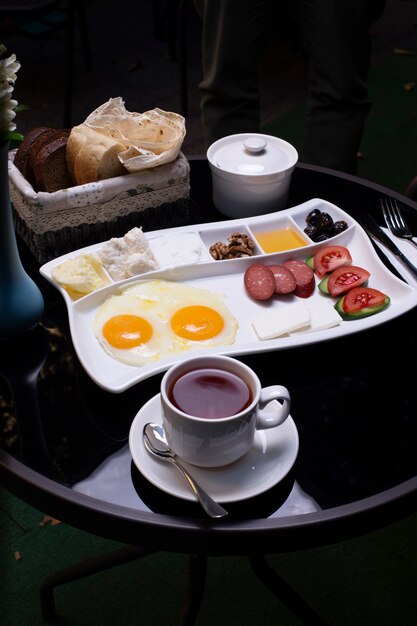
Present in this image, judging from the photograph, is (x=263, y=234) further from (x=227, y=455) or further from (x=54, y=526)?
(x=54, y=526)

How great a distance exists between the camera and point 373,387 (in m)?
1.21

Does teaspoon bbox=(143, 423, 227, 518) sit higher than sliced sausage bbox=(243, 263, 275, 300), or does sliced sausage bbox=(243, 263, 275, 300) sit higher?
teaspoon bbox=(143, 423, 227, 518)

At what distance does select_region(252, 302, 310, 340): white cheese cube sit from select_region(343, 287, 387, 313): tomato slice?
85mm

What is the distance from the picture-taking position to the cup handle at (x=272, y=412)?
0.97 metres

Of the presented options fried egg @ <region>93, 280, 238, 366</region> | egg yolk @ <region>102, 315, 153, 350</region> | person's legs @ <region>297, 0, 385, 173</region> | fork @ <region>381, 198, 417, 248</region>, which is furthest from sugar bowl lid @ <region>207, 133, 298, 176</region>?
person's legs @ <region>297, 0, 385, 173</region>

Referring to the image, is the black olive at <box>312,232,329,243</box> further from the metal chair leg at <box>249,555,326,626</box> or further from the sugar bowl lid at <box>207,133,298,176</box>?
the metal chair leg at <box>249,555,326,626</box>

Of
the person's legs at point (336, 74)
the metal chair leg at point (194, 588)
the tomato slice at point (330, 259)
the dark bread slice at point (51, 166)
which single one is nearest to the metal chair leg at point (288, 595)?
the metal chair leg at point (194, 588)

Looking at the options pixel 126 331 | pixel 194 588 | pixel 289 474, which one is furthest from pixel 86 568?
pixel 289 474

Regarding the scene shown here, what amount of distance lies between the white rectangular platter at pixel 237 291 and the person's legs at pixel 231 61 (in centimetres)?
113

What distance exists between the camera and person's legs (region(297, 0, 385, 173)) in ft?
7.83

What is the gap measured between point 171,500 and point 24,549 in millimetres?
887

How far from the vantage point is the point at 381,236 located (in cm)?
151

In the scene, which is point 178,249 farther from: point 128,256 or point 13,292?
point 13,292

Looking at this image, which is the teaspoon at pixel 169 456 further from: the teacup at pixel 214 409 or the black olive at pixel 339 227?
the black olive at pixel 339 227
